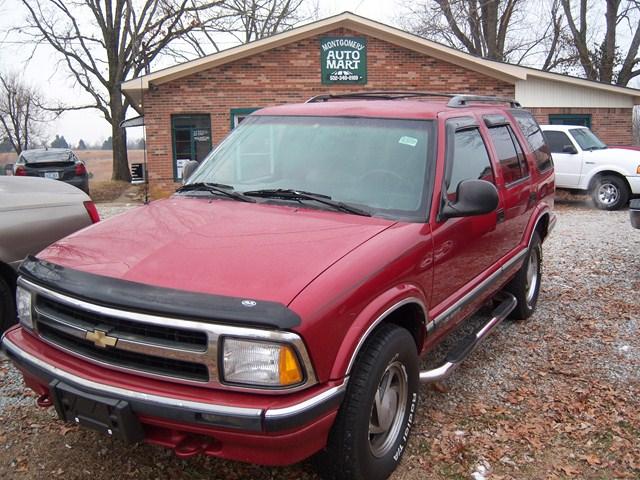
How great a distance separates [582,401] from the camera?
402 centimetres

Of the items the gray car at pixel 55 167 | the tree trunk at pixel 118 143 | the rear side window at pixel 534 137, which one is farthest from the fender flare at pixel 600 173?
the tree trunk at pixel 118 143

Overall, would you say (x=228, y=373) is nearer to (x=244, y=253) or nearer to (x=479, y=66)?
(x=244, y=253)

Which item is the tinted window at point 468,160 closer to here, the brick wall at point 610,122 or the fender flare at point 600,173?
the fender flare at point 600,173

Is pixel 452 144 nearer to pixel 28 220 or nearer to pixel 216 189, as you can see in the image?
pixel 216 189

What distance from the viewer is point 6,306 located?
454 centimetres

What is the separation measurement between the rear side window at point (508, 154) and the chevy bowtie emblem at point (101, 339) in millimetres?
3064

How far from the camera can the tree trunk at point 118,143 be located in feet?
87.1

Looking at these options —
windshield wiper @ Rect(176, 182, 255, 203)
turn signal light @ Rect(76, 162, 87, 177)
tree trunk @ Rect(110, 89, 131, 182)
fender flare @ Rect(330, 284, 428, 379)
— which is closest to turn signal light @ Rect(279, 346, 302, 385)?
fender flare @ Rect(330, 284, 428, 379)

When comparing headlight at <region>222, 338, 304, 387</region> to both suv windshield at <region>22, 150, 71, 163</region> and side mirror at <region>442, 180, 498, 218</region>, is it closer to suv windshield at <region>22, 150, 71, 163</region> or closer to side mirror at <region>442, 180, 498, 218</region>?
side mirror at <region>442, 180, 498, 218</region>

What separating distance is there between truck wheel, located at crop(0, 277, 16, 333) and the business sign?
44.6ft

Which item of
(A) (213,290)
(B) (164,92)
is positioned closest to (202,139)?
(B) (164,92)

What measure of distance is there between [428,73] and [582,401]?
1444 cm

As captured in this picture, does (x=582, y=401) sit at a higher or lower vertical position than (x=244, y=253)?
lower

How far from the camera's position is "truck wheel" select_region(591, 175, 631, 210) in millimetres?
12930
